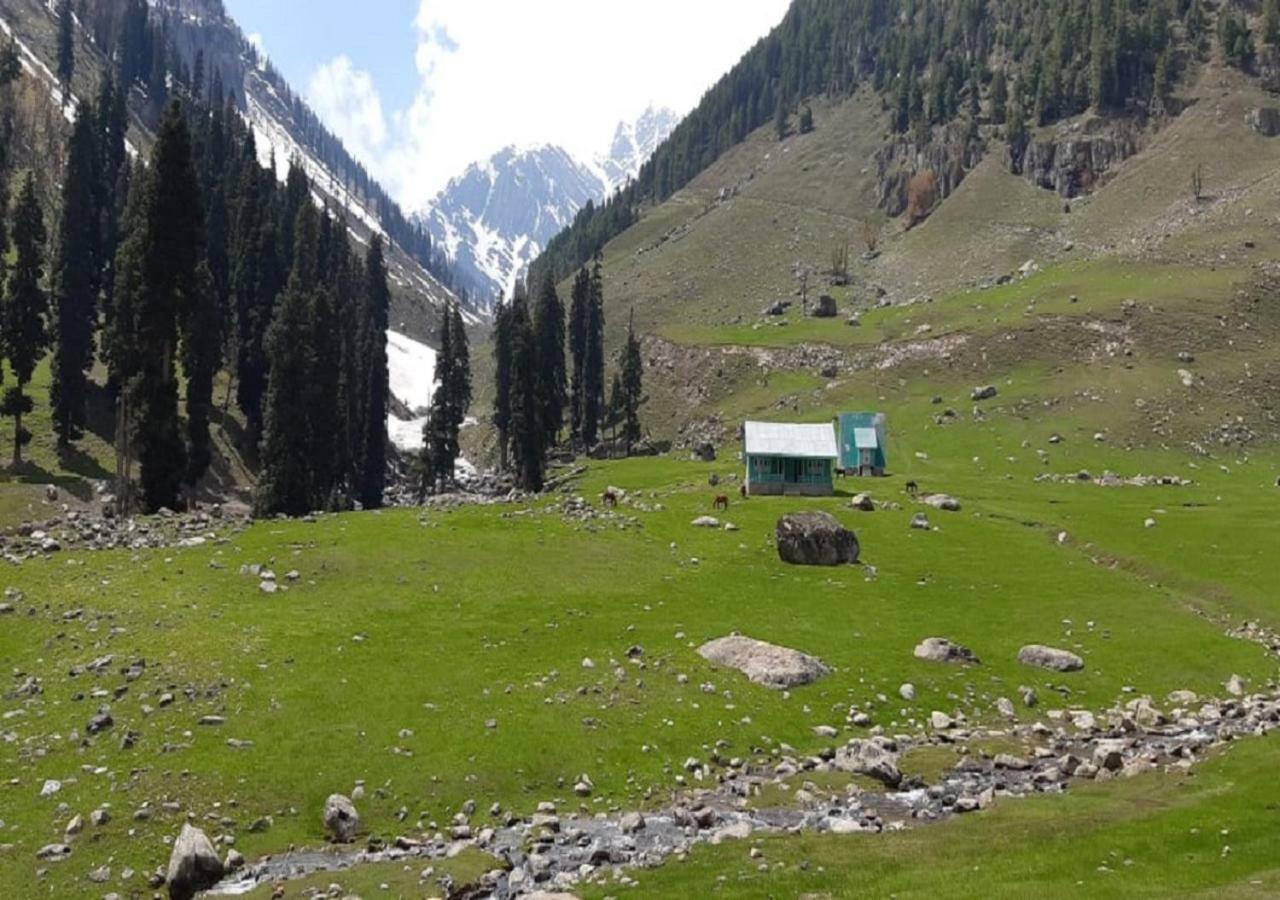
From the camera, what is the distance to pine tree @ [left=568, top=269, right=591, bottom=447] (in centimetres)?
15350

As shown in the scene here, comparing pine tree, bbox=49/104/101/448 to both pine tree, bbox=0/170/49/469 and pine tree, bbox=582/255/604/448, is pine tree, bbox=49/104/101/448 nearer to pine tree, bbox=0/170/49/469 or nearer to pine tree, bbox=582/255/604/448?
pine tree, bbox=0/170/49/469

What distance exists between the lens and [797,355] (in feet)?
493

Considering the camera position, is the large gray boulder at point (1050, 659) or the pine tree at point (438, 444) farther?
the pine tree at point (438, 444)

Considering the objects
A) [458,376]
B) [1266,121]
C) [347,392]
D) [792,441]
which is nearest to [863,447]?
[792,441]

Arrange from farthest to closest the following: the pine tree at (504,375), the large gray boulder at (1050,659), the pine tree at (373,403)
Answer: the pine tree at (504,375), the pine tree at (373,403), the large gray boulder at (1050,659)

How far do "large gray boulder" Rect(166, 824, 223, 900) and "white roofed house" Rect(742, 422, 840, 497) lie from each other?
205ft

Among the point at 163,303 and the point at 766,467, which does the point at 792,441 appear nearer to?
the point at 766,467

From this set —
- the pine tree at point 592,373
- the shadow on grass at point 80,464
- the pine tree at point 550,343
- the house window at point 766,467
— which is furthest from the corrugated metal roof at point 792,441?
the pine tree at point 592,373

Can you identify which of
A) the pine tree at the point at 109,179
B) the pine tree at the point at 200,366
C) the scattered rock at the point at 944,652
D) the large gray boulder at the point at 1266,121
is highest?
the large gray boulder at the point at 1266,121

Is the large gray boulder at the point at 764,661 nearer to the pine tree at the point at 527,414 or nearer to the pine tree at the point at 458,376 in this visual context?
the pine tree at the point at 527,414

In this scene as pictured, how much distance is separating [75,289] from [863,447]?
7851cm

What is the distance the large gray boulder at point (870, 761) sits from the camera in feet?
104

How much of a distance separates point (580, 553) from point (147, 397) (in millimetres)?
30327

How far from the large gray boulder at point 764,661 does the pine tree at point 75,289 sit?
7269 centimetres
